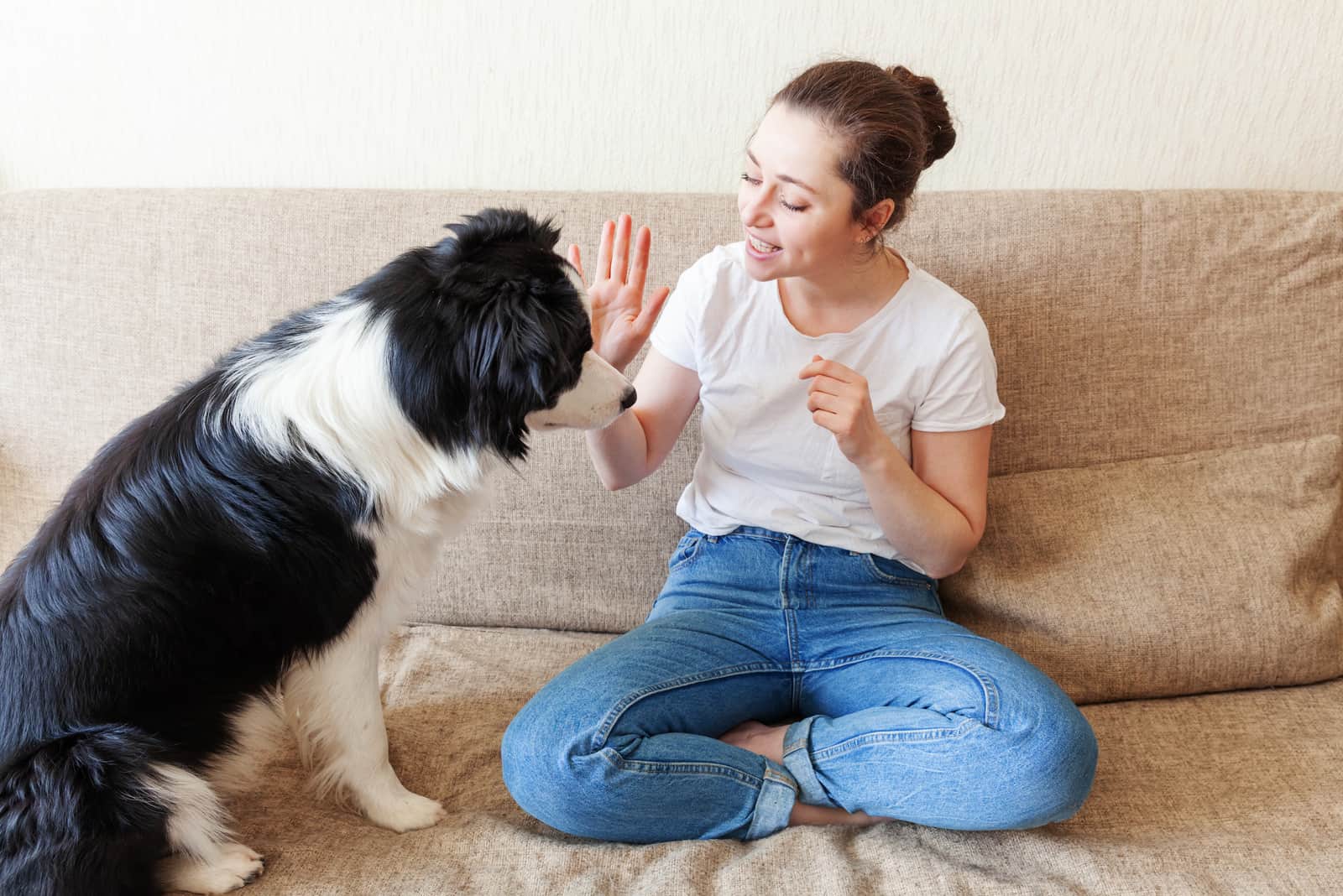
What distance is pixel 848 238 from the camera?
135cm

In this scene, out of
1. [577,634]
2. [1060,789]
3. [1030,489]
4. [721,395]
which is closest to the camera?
[1060,789]

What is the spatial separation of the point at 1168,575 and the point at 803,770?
67cm

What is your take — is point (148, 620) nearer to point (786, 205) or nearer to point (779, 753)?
point (779, 753)

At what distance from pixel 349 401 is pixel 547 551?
605mm

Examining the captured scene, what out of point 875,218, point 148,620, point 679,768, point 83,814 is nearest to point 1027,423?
point 875,218

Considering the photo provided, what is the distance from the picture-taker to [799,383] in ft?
4.80

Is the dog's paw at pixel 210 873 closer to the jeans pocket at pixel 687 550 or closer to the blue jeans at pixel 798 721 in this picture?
the blue jeans at pixel 798 721

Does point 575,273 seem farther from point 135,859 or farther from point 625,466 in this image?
point 135,859

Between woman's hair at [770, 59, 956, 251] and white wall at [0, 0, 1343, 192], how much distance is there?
554 mm

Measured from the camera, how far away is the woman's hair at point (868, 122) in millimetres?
1276

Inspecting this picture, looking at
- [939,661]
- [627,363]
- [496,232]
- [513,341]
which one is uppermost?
[496,232]

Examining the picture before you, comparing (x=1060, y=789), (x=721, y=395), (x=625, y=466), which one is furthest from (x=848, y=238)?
(x=1060, y=789)

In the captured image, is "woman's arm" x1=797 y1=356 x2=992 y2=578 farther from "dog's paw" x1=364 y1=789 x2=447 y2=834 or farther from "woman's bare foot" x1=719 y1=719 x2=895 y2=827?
"dog's paw" x1=364 y1=789 x2=447 y2=834

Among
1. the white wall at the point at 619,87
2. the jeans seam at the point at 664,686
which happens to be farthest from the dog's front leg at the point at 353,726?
the white wall at the point at 619,87
